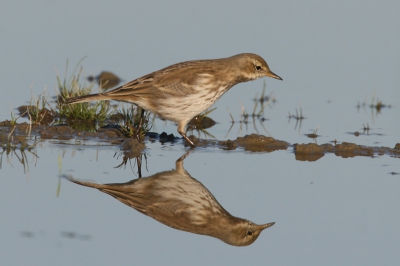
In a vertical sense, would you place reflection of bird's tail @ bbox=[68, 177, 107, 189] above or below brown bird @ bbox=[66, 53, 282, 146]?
below

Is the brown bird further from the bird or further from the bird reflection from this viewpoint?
the bird

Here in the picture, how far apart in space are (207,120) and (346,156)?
3.06 m

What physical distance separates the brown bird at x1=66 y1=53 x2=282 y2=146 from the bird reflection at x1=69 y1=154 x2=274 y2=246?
7.05 feet

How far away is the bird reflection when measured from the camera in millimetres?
9167

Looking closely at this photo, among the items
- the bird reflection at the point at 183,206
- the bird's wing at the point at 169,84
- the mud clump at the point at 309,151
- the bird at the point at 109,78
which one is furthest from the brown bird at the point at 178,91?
the bird at the point at 109,78

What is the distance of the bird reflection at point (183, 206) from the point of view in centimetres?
917

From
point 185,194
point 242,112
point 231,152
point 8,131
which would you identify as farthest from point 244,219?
point 242,112

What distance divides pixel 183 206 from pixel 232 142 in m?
3.14

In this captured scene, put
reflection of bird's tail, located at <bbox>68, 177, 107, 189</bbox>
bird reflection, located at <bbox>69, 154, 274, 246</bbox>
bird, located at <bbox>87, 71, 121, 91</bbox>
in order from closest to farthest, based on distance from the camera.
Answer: bird reflection, located at <bbox>69, 154, 274, 246</bbox>, reflection of bird's tail, located at <bbox>68, 177, 107, 189</bbox>, bird, located at <bbox>87, 71, 121, 91</bbox>

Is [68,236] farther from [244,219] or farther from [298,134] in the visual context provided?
[298,134]

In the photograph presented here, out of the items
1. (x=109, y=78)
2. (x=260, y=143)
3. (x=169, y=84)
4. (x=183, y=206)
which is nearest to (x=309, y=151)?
(x=260, y=143)

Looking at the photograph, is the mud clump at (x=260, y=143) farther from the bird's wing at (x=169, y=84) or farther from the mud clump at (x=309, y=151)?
the bird's wing at (x=169, y=84)

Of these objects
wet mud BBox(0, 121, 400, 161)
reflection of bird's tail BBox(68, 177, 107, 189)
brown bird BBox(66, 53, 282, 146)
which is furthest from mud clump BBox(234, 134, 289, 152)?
reflection of bird's tail BBox(68, 177, 107, 189)

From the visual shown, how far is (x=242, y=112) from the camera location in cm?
1516
